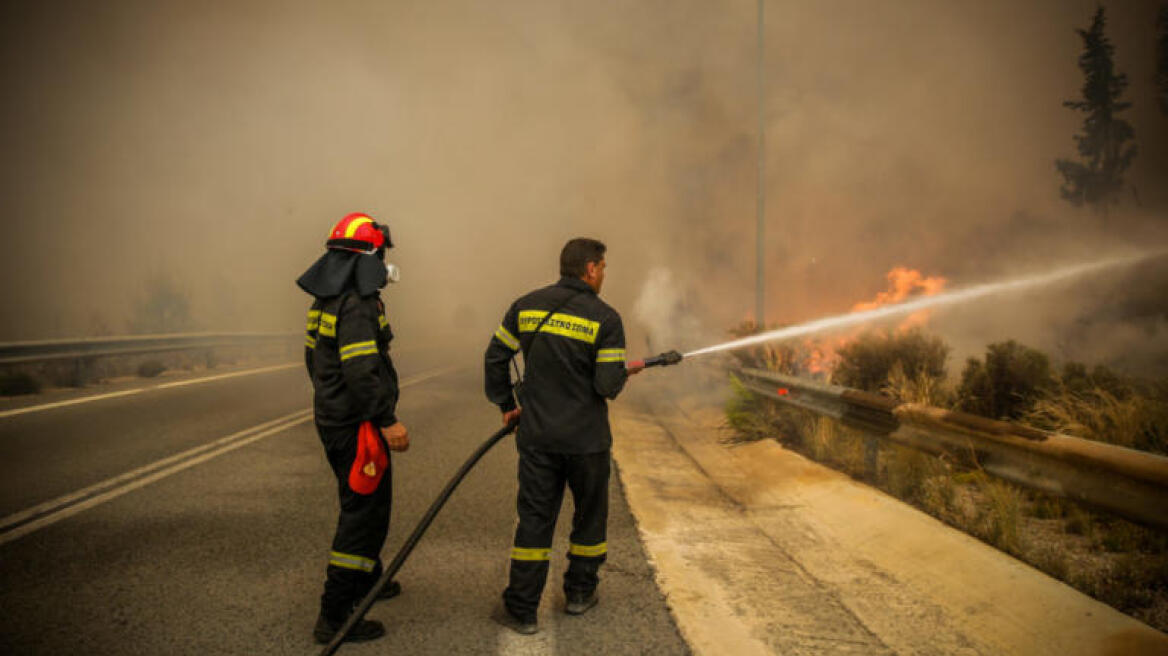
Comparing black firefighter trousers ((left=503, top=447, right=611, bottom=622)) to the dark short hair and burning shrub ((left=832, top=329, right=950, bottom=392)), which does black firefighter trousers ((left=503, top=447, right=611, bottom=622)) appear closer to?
the dark short hair

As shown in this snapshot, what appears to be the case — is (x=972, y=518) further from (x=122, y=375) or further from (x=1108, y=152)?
(x=1108, y=152)

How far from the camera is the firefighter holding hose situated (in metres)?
3.55

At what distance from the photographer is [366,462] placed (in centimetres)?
335

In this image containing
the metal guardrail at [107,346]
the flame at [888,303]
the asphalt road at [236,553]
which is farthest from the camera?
the metal guardrail at [107,346]

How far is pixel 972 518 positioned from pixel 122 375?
1514cm

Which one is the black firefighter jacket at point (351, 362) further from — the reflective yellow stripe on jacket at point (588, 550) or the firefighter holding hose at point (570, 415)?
the reflective yellow stripe on jacket at point (588, 550)

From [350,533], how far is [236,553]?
1398mm

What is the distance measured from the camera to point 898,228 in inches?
1037

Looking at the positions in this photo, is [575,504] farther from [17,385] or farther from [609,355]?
[17,385]

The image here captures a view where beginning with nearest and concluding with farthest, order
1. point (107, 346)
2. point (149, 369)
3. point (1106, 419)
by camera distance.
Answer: point (1106, 419), point (107, 346), point (149, 369)

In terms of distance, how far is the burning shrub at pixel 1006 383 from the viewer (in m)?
6.05

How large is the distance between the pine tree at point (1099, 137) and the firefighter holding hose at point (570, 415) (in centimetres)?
3388

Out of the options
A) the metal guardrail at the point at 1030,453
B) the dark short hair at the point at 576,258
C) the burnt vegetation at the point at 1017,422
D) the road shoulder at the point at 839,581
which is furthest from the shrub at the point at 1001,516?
the dark short hair at the point at 576,258

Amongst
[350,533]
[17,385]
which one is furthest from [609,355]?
[17,385]
